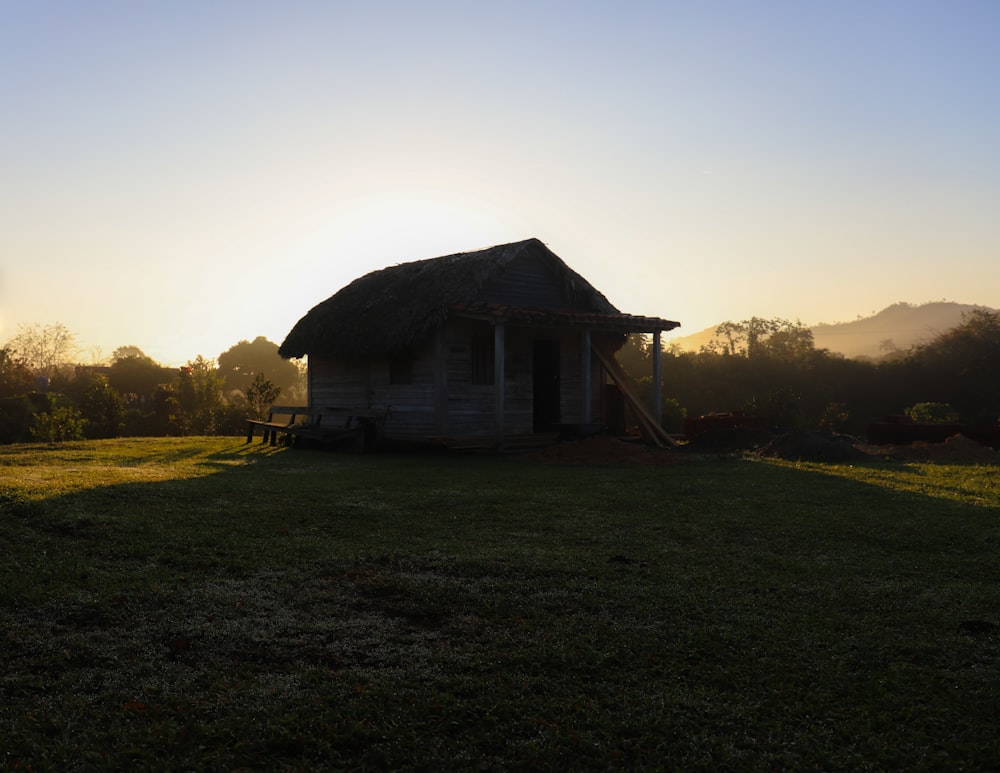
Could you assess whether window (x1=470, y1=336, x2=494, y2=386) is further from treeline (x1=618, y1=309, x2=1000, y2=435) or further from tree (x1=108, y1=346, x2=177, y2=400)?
tree (x1=108, y1=346, x2=177, y2=400)

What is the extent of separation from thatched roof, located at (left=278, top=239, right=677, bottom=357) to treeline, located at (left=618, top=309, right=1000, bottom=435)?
330 inches

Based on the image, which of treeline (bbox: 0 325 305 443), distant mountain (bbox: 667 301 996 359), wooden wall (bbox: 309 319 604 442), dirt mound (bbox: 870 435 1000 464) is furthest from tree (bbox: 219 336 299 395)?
distant mountain (bbox: 667 301 996 359)

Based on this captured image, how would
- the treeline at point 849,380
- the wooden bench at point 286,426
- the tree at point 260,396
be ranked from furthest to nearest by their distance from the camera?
the treeline at point 849,380, the tree at point 260,396, the wooden bench at point 286,426

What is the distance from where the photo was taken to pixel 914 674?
4113 millimetres

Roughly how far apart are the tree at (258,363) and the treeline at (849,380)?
32623 mm

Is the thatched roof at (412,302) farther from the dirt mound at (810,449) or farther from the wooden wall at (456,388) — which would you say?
the dirt mound at (810,449)

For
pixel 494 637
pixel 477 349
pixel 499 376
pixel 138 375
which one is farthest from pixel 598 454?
pixel 138 375

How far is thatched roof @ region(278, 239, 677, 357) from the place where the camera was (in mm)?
18312

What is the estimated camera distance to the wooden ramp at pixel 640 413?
2073cm

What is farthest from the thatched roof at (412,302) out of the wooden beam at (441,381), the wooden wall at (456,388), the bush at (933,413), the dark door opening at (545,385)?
the bush at (933,413)

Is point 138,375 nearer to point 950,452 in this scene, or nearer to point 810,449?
point 810,449

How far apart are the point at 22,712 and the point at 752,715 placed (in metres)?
3.35

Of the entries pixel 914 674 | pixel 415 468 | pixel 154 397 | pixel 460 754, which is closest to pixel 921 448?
pixel 415 468

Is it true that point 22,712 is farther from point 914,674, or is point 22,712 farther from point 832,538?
point 832,538
